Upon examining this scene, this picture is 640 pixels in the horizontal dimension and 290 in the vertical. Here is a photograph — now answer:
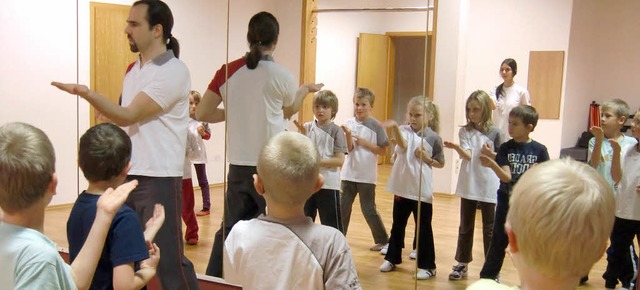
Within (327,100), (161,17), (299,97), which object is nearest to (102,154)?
(161,17)

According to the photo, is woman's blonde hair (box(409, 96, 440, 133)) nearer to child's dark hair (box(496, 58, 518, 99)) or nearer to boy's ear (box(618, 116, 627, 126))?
child's dark hair (box(496, 58, 518, 99))

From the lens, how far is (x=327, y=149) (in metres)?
2.71

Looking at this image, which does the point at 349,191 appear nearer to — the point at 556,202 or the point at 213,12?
the point at 213,12

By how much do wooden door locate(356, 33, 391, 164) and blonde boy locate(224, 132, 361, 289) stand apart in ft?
3.97

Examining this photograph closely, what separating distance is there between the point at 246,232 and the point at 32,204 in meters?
0.48

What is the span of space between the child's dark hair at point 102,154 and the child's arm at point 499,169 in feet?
5.27

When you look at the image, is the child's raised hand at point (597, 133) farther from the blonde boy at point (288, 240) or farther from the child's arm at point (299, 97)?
the blonde boy at point (288, 240)

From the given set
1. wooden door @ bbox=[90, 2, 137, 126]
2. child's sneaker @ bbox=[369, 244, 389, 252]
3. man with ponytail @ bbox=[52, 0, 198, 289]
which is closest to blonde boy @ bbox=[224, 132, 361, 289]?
man with ponytail @ bbox=[52, 0, 198, 289]

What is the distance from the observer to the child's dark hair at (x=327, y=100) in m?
2.66

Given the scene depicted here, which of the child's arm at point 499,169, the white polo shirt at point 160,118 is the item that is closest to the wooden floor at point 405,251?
the child's arm at point 499,169

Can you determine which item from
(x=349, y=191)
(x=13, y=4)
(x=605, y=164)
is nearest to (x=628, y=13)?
(x=605, y=164)

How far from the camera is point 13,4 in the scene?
3.62m

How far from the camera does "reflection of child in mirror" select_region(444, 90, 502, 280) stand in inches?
103

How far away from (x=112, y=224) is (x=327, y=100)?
142 cm
